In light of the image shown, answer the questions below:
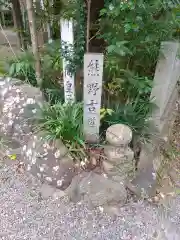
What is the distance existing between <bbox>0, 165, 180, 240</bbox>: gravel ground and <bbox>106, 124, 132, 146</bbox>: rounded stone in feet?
2.07

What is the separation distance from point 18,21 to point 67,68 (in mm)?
1839

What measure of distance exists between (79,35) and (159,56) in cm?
89

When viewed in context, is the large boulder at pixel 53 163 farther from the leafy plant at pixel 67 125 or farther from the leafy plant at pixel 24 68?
the leafy plant at pixel 24 68

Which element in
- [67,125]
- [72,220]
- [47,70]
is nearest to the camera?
[72,220]


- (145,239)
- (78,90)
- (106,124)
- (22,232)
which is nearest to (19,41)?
(78,90)

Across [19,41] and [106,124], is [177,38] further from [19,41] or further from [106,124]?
[19,41]

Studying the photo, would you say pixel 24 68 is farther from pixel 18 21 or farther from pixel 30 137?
pixel 18 21

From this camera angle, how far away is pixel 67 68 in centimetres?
270

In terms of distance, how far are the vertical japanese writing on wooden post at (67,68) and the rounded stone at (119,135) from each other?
2.20 ft

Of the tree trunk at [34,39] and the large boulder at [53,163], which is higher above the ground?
the tree trunk at [34,39]

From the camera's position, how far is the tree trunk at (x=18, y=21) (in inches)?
149

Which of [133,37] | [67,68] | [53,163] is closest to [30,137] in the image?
[53,163]

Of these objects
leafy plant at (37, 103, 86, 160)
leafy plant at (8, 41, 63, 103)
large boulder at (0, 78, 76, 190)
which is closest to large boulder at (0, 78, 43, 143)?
large boulder at (0, 78, 76, 190)

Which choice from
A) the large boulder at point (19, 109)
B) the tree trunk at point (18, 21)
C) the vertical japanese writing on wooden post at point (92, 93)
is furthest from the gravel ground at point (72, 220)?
the tree trunk at point (18, 21)
